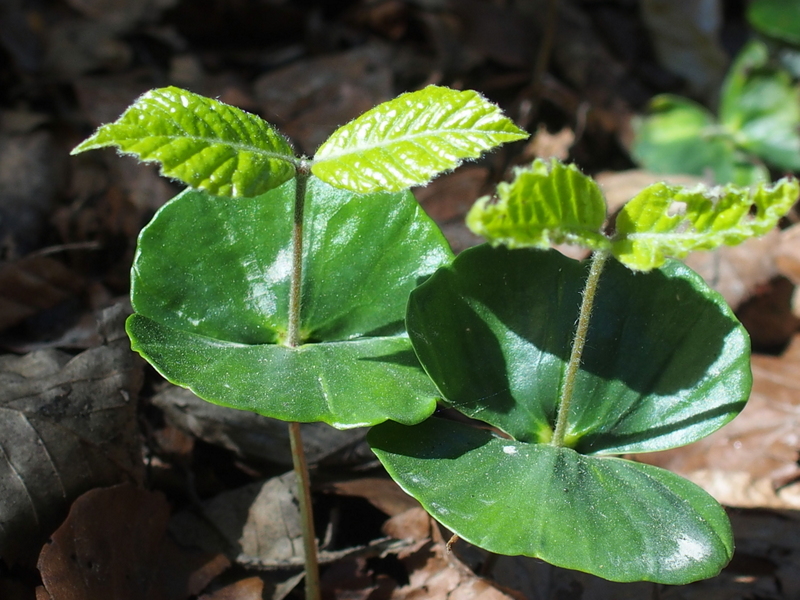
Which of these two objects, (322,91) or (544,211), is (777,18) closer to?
(322,91)

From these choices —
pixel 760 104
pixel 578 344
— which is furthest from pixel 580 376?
pixel 760 104

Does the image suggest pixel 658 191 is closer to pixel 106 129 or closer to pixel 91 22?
pixel 106 129

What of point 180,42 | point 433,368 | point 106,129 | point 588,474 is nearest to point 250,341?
point 433,368

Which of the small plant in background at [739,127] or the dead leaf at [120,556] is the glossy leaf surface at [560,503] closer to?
the dead leaf at [120,556]

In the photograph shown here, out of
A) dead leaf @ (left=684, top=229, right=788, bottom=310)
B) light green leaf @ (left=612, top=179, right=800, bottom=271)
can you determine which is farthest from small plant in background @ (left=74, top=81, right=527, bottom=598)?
dead leaf @ (left=684, top=229, right=788, bottom=310)

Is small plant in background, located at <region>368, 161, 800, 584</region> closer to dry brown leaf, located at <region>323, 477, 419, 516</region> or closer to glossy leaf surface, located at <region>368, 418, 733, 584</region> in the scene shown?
glossy leaf surface, located at <region>368, 418, 733, 584</region>
